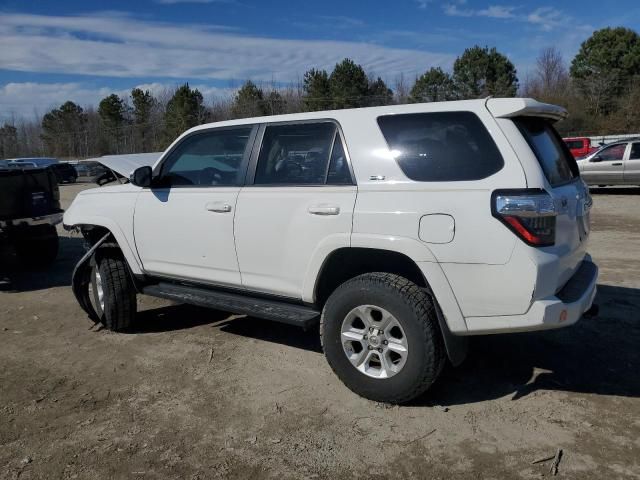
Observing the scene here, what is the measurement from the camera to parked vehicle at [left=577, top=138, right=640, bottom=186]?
1620cm

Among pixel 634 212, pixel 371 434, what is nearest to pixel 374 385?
pixel 371 434

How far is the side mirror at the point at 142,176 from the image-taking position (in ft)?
16.0

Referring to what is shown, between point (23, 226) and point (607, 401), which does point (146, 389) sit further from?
point (23, 226)

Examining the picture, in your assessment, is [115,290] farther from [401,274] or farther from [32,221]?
[32,221]

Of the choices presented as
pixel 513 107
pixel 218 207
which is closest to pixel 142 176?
pixel 218 207

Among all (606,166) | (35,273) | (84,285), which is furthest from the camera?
(606,166)

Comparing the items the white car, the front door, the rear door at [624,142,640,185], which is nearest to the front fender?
the front door

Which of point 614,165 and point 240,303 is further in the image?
point 614,165

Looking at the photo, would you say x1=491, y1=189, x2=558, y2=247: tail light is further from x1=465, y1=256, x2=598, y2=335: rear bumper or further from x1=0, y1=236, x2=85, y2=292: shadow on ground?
x1=0, y1=236, x2=85, y2=292: shadow on ground

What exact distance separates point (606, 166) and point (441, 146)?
15.3m

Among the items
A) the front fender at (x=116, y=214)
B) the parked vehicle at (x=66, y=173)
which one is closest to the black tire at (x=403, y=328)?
the front fender at (x=116, y=214)

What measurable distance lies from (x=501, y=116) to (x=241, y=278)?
226cm

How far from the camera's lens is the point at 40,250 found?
8.59 meters

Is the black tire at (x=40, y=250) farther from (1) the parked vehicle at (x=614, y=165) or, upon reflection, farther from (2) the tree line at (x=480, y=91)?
(2) the tree line at (x=480, y=91)
